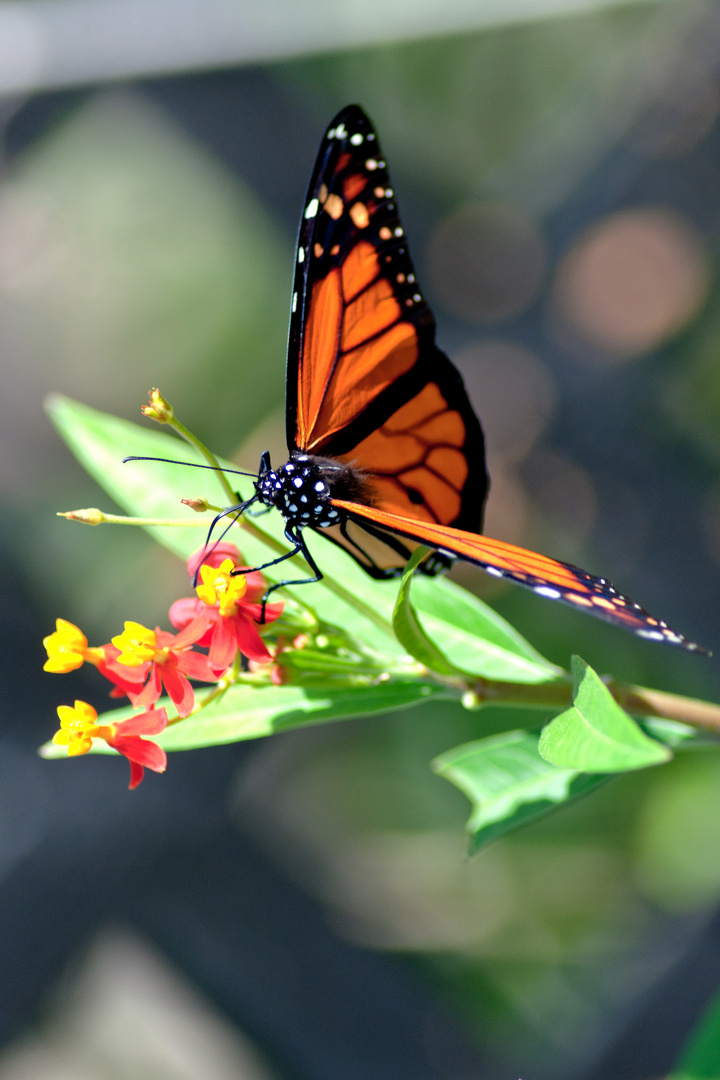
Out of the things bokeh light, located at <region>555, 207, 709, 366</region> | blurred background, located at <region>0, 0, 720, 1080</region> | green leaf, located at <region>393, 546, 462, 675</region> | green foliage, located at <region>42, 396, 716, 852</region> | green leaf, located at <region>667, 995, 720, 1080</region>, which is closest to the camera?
green leaf, located at <region>393, 546, 462, 675</region>

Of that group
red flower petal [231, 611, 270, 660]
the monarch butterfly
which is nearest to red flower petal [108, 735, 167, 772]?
red flower petal [231, 611, 270, 660]

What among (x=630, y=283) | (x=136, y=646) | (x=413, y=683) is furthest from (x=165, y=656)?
(x=630, y=283)

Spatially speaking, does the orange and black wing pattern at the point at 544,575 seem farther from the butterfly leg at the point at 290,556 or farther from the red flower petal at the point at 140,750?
the red flower petal at the point at 140,750

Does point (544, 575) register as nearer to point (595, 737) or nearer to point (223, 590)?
point (595, 737)

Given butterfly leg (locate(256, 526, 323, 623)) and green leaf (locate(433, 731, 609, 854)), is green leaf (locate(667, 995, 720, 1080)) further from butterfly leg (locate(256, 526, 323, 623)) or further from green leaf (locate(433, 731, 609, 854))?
butterfly leg (locate(256, 526, 323, 623))

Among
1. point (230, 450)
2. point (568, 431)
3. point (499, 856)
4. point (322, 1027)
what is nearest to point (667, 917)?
point (499, 856)

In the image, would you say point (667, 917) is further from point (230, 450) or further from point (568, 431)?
point (230, 450)
